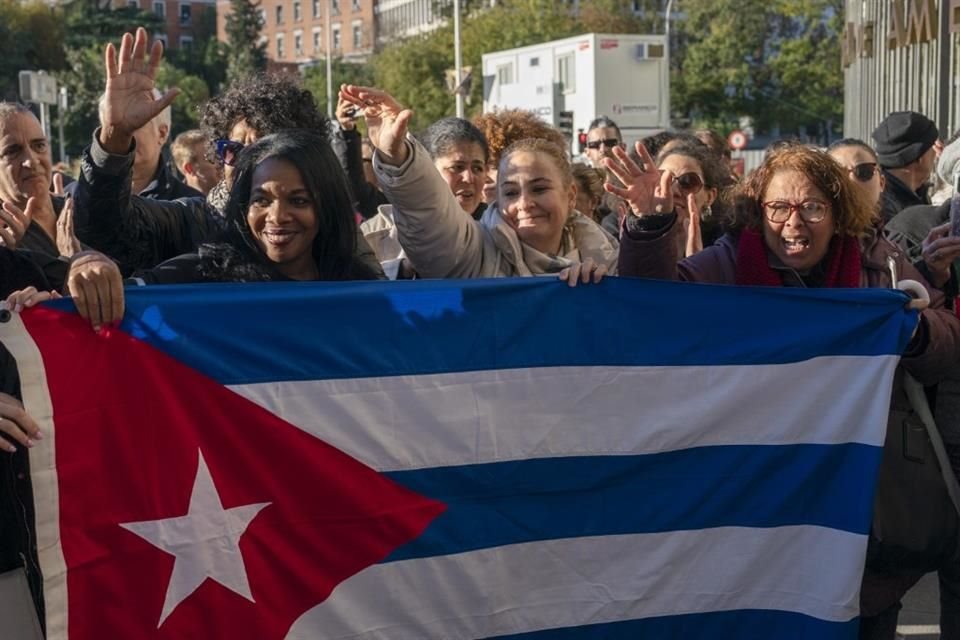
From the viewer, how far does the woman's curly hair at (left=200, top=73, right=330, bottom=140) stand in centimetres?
454

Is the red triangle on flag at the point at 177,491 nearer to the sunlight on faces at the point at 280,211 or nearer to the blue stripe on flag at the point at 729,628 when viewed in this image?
the sunlight on faces at the point at 280,211

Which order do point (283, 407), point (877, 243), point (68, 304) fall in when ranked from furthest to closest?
point (877, 243) < point (283, 407) < point (68, 304)

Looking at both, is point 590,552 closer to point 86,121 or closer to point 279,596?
point 279,596

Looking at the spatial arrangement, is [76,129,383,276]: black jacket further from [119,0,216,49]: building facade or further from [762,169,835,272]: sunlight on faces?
[119,0,216,49]: building facade

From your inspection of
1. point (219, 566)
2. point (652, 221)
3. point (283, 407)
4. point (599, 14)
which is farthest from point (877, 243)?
point (599, 14)

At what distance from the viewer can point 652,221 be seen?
3.88 meters

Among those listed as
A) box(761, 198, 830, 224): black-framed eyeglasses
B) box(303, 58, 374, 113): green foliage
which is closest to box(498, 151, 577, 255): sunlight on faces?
box(761, 198, 830, 224): black-framed eyeglasses

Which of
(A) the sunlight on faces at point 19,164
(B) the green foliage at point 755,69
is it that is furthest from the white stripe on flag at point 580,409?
(B) the green foliage at point 755,69

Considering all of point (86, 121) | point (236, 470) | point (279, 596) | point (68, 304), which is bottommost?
point (279, 596)

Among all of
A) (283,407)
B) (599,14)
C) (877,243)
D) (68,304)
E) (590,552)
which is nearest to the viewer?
(68,304)

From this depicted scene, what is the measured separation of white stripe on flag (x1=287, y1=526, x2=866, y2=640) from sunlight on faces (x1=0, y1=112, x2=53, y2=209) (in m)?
2.07

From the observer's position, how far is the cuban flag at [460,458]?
3346mm

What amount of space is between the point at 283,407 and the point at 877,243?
6.39 ft

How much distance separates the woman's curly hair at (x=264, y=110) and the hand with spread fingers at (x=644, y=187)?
112cm
